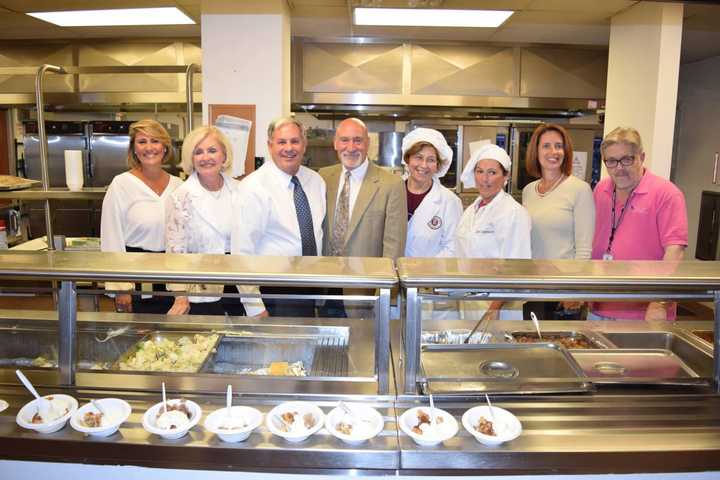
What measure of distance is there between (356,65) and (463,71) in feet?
3.45

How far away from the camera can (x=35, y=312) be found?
215 centimetres

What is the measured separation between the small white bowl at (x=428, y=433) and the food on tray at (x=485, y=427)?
6cm

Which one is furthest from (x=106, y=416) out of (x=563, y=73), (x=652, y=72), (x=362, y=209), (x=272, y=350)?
(x=563, y=73)

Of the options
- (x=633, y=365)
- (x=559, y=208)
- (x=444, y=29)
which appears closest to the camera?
(x=633, y=365)

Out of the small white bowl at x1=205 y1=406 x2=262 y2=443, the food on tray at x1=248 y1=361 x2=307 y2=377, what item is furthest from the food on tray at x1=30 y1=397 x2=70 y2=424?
the food on tray at x1=248 y1=361 x2=307 y2=377

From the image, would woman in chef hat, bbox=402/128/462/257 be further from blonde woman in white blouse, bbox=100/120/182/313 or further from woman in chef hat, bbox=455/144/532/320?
blonde woman in white blouse, bbox=100/120/182/313

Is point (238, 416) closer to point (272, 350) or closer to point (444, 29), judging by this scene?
point (272, 350)

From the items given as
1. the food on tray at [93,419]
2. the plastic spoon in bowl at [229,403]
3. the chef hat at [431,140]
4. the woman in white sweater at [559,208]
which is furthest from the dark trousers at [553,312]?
the food on tray at [93,419]

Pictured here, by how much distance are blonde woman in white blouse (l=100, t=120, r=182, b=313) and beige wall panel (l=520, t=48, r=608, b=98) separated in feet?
12.2

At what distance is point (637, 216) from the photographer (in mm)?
2545

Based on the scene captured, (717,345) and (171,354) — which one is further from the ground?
(717,345)

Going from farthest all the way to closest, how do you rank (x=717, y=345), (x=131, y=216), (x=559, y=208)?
(x=131, y=216) → (x=559, y=208) → (x=717, y=345)

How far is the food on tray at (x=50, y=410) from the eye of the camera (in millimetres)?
1435

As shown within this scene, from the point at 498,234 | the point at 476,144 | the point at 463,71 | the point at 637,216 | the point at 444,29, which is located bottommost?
the point at 498,234
